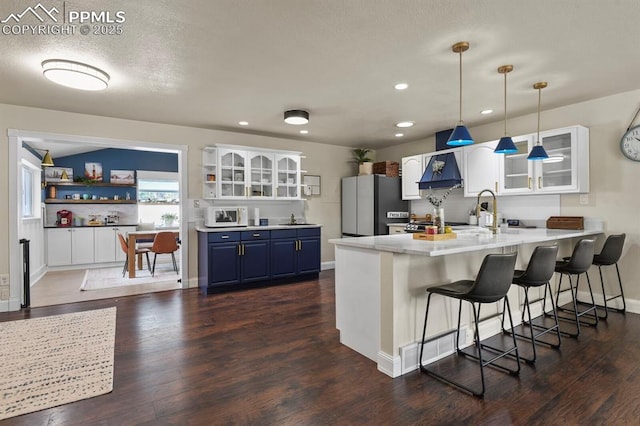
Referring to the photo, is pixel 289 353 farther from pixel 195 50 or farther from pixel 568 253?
pixel 568 253

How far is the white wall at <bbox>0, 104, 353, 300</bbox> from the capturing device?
3.96 meters

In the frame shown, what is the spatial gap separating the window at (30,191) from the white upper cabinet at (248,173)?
3.20m

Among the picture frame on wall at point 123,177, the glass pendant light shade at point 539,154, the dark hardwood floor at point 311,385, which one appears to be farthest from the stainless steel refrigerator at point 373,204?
the picture frame on wall at point 123,177

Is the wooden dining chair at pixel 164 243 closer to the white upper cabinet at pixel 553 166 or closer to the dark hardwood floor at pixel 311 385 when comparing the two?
the dark hardwood floor at pixel 311 385

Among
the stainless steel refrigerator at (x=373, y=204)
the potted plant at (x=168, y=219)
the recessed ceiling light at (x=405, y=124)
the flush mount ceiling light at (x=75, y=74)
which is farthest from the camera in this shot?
the potted plant at (x=168, y=219)

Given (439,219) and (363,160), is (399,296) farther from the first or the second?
(363,160)

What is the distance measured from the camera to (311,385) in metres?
2.27

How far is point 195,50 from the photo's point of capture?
103 inches

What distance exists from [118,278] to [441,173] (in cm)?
563

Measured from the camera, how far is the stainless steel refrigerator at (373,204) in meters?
5.95

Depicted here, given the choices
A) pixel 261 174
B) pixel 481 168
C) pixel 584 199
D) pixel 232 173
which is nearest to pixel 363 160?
pixel 261 174

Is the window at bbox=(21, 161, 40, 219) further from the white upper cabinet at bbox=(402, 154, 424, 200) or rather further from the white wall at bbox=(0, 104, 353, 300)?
the white upper cabinet at bbox=(402, 154, 424, 200)

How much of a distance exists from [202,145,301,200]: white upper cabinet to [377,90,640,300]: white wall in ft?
12.7

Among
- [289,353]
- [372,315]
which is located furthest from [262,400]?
[372,315]
